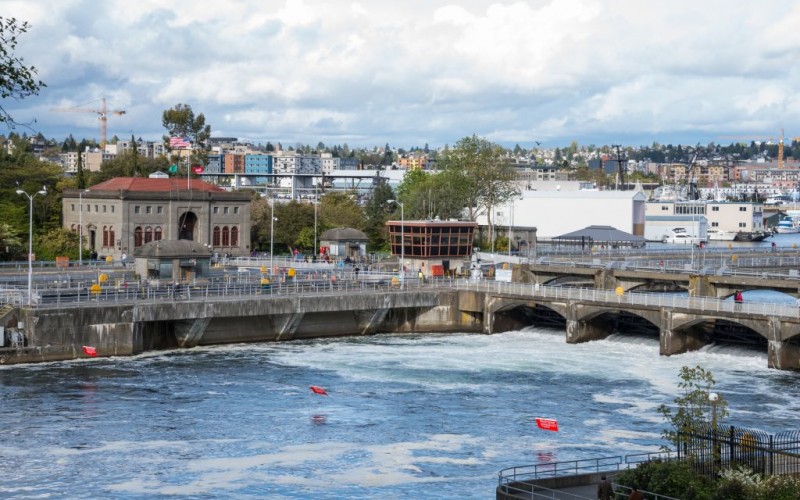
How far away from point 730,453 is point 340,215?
126037 millimetres

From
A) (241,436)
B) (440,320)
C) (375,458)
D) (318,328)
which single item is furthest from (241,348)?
(375,458)

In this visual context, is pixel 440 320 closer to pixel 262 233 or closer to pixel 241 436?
pixel 241 436

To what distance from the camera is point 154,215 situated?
432 feet

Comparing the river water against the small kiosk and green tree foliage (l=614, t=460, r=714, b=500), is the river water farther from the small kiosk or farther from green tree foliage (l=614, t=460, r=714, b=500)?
green tree foliage (l=614, t=460, r=714, b=500)

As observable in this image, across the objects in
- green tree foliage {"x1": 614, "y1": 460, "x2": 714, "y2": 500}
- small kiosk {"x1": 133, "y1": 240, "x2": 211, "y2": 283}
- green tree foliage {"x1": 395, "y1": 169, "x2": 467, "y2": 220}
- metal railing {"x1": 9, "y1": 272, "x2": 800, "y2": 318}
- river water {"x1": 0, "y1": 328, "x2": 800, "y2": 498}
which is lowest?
river water {"x1": 0, "y1": 328, "x2": 800, "y2": 498}

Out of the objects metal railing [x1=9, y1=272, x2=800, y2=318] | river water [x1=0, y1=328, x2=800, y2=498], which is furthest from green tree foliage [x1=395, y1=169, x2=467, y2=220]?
river water [x1=0, y1=328, x2=800, y2=498]

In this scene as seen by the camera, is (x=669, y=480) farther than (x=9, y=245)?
No

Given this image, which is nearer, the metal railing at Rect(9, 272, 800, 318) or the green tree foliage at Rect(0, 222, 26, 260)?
the metal railing at Rect(9, 272, 800, 318)

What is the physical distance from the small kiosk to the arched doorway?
3997cm

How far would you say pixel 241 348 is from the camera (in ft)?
278

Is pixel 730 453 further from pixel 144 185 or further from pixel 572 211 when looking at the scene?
pixel 572 211

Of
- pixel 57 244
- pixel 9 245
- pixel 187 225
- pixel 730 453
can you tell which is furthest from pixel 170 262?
pixel 730 453

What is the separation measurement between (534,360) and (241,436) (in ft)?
96.7

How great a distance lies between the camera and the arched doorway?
134 metres
